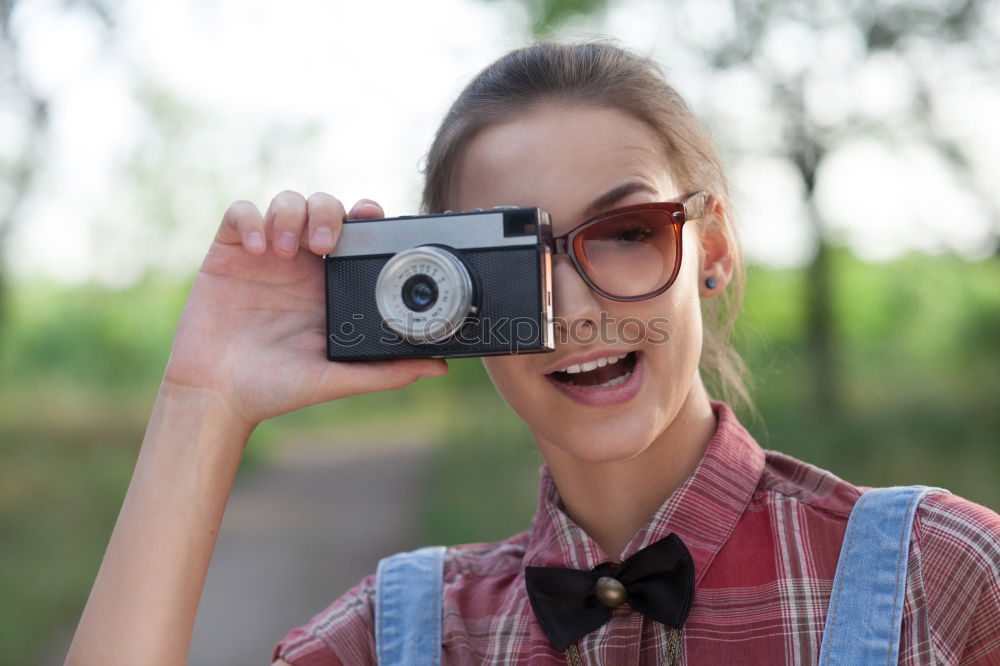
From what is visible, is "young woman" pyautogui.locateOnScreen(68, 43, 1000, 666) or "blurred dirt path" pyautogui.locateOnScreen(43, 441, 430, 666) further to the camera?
"blurred dirt path" pyautogui.locateOnScreen(43, 441, 430, 666)

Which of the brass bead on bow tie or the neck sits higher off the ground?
the neck

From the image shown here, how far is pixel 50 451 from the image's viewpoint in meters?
10.2

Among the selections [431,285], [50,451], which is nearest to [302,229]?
[431,285]

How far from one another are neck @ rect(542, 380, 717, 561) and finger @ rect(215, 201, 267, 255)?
74 centimetres

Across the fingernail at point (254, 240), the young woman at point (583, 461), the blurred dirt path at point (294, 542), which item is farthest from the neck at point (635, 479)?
the blurred dirt path at point (294, 542)

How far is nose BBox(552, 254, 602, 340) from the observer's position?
1.89 metres

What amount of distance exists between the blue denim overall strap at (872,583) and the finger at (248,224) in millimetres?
1214

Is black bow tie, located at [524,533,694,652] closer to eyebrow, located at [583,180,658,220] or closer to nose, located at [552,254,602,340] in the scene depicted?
nose, located at [552,254,602,340]

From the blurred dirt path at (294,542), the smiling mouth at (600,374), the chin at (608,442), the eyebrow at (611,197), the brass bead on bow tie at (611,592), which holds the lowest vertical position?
the blurred dirt path at (294,542)

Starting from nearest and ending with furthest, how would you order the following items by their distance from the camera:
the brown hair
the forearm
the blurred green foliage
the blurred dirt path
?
the forearm
the brown hair
the blurred dirt path
the blurred green foliage

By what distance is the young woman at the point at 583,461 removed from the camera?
1.71 meters

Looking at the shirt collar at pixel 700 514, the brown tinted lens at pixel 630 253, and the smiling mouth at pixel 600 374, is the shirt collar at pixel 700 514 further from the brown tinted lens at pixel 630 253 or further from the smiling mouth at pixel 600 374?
the brown tinted lens at pixel 630 253

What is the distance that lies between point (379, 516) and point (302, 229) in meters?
7.84

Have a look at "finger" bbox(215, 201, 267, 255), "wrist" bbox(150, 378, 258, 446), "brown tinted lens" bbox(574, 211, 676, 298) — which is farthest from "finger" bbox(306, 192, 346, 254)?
"brown tinted lens" bbox(574, 211, 676, 298)
